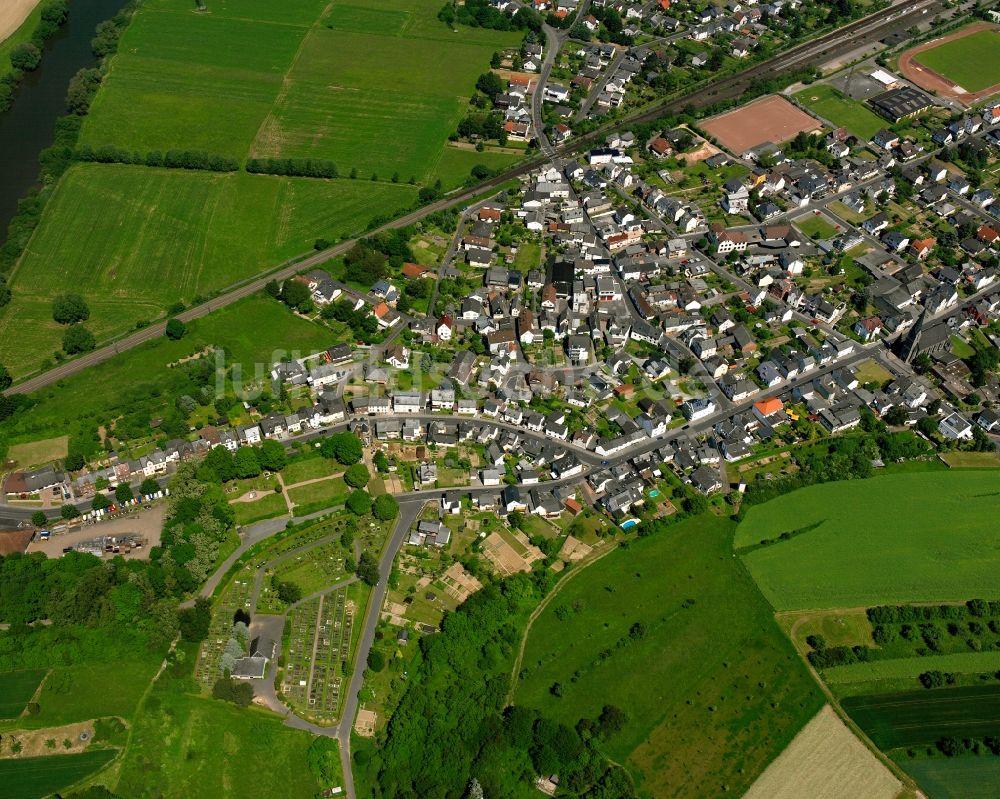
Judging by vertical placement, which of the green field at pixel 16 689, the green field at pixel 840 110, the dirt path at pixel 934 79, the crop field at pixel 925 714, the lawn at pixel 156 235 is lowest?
the green field at pixel 16 689

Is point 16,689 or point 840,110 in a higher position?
point 840,110

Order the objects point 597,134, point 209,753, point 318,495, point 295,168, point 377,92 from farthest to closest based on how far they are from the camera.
Answer: point 377,92, point 597,134, point 295,168, point 318,495, point 209,753

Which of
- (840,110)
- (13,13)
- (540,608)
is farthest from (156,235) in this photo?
(840,110)

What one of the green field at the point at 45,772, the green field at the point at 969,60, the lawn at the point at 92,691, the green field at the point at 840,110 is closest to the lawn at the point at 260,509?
the lawn at the point at 92,691

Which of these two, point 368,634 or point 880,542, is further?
point 880,542

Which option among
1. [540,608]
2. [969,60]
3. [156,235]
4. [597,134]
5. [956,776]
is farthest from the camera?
[969,60]

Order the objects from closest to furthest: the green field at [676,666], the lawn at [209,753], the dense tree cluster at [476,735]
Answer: the dense tree cluster at [476,735] < the lawn at [209,753] < the green field at [676,666]

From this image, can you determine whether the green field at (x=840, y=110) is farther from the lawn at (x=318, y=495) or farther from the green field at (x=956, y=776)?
the lawn at (x=318, y=495)

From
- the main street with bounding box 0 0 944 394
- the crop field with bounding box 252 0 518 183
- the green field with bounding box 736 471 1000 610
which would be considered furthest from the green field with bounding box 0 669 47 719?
the crop field with bounding box 252 0 518 183

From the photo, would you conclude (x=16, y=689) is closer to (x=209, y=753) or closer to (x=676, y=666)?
(x=209, y=753)
